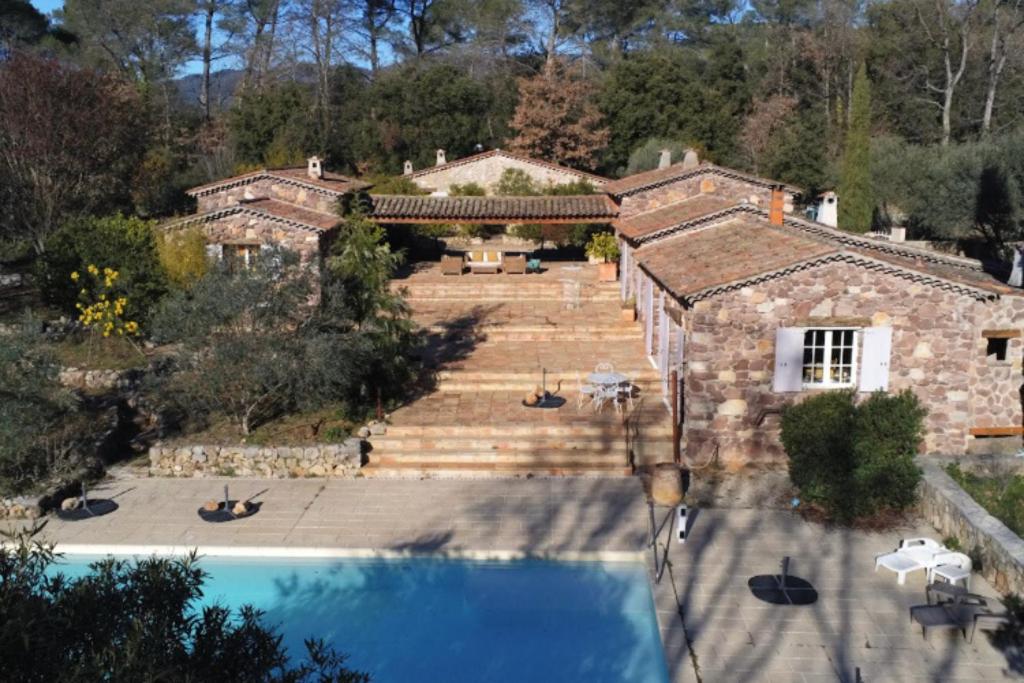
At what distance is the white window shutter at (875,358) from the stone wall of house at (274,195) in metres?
19.6

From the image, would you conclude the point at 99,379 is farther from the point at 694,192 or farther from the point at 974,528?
the point at 694,192

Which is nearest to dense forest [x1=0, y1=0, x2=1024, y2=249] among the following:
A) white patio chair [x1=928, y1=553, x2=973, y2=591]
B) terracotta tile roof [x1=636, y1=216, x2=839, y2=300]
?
terracotta tile roof [x1=636, y1=216, x2=839, y2=300]

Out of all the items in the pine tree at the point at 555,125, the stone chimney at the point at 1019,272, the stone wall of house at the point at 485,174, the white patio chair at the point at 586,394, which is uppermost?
the pine tree at the point at 555,125

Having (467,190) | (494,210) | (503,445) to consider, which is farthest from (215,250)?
(467,190)

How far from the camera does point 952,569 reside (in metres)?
10.6

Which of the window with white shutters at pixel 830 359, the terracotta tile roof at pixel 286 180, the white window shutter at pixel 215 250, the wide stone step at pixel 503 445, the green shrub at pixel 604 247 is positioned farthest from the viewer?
the green shrub at pixel 604 247

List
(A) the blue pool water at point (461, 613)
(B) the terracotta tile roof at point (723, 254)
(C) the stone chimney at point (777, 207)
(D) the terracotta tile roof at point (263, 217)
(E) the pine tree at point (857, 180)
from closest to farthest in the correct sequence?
(A) the blue pool water at point (461, 613) → (B) the terracotta tile roof at point (723, 254) → (C) the stone chimney at point (777, 207) → (D) the terracotta tile roof at point (263, 217) → (E) the pine tree at point (857, 180)

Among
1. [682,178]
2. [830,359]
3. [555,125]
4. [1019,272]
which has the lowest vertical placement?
[830,359]

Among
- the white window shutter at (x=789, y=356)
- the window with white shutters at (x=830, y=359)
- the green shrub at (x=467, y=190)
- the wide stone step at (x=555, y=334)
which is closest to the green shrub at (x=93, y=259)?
the wide stone step at (x=555, y=334)

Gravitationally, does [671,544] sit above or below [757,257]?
below

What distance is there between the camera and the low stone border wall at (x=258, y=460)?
15.0 m

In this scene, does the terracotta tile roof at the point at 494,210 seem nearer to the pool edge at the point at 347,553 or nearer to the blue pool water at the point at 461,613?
the pool edge at the point at 347,553

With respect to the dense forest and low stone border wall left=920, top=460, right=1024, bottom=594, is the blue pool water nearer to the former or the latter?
low stone border wall left=920, top=460, right=1024, bottom=594

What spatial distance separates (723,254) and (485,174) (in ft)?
86.2
